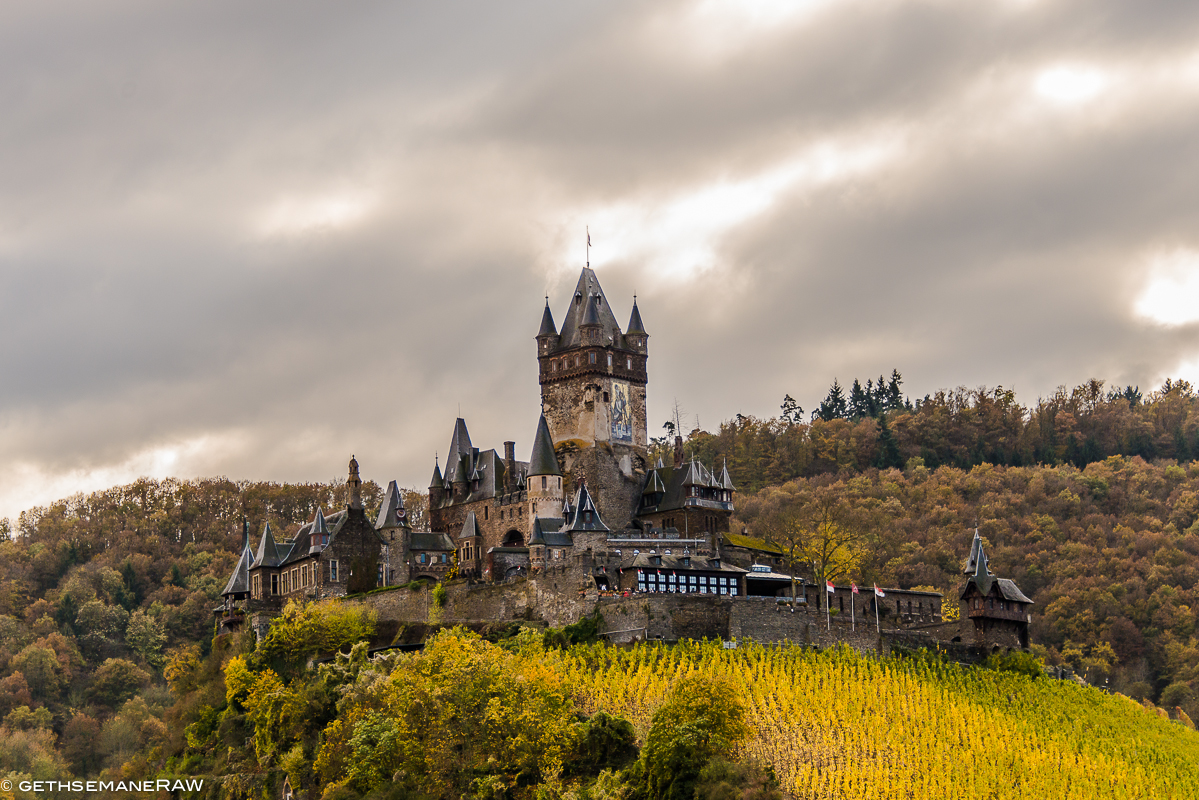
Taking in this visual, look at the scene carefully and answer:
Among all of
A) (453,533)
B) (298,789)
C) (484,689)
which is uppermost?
(453,533)

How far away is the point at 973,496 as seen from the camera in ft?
371

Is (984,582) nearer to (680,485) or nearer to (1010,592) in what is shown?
(1010,592)

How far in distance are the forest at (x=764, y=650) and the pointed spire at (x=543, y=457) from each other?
12.4 m

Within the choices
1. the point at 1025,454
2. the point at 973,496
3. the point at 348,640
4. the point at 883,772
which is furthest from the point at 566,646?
the point at 1025,454

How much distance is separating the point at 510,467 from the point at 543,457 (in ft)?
12.1

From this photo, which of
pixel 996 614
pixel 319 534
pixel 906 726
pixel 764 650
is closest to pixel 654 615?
pixel 764 650

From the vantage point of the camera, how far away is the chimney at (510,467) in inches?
3078

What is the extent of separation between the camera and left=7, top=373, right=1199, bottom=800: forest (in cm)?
5578

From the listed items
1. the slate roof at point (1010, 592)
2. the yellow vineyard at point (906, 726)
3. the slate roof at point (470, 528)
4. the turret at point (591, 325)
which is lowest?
the yellow vineyard at point (906, 726)

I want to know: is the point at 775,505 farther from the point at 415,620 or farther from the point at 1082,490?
the point at 415,620

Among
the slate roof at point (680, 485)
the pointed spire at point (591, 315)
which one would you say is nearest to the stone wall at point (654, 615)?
the slate roof at point (680, 485)

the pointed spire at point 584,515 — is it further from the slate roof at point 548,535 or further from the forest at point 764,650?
the forest at point 764,650

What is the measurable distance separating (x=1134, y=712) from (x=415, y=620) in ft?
111

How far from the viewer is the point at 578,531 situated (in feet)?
230
